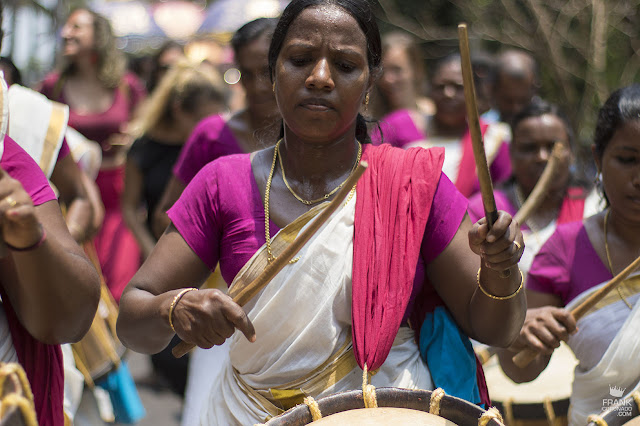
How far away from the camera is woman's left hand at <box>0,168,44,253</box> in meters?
1.84

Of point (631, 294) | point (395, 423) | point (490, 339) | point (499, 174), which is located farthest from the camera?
point (499, 174)

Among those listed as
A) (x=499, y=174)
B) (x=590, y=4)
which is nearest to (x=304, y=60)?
(x=499, y=174)

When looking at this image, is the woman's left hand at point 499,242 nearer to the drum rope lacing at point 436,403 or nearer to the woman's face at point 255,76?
the drum rope lacing at point 436,403

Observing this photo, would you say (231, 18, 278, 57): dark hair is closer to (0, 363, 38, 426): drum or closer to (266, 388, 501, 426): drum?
(266, 388, 501, 426): drum

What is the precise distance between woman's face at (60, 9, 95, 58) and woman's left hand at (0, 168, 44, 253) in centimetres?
537

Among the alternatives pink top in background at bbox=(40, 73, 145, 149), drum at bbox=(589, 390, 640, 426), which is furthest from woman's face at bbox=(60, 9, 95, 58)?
drum at bbox=(589, 390, 640, 426)

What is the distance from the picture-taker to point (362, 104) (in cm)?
264

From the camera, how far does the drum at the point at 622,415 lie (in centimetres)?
221

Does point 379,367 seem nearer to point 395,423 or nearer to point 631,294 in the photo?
point 395,423

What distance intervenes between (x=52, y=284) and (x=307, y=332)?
0.65 meters

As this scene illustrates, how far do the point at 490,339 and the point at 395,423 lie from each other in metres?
0.47

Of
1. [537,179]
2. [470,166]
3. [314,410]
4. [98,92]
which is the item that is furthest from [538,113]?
[98,92]

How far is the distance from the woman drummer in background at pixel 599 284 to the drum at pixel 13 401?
166 centimetres

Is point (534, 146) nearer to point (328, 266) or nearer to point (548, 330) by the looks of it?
point (548, 330)
